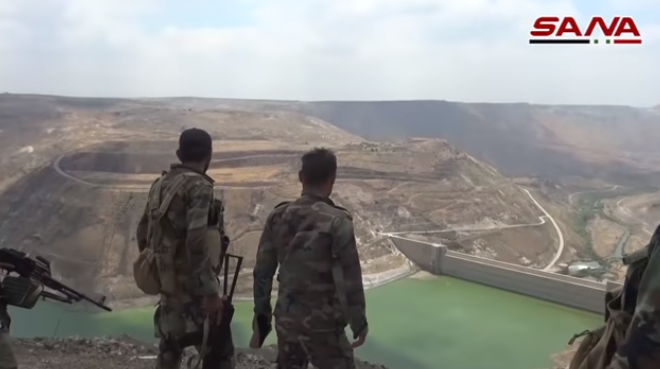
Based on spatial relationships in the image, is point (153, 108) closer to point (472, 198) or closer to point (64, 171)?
point (64, 171)

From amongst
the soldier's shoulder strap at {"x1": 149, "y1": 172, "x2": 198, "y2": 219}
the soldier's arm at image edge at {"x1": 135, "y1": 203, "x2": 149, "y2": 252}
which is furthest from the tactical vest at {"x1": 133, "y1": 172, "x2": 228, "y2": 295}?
the soldier's arm at image edge at {"x1": 135, "y1": 203, "x2": 149, "y2": 252}

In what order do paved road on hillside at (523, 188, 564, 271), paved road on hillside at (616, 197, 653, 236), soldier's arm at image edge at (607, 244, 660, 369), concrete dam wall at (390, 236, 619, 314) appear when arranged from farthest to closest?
paved road on hillside at (616, 197, 653, 236) < paved road on hillside at (523, 188, 564, 271) < concrete dam wall at (390, 236, 619, 314) < soldier's arm at image edge at (607, 244, 660, 369)

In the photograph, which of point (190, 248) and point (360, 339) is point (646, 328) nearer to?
point (360, 339)

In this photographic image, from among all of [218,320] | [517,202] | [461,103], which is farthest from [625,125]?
[218,320]

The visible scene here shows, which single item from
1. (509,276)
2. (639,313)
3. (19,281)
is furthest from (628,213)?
(639,313)

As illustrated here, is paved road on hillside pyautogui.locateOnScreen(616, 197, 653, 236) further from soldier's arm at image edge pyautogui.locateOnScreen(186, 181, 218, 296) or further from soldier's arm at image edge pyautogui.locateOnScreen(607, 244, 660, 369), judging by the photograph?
soldier's arm at image edge pyautogui.locateOnScreen(607, 244, 660, 369)
